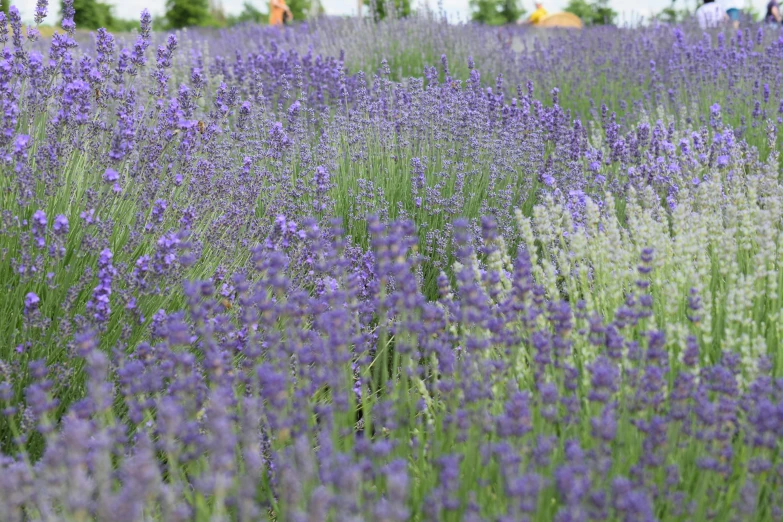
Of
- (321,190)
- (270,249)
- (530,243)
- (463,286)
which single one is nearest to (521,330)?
(530,243)

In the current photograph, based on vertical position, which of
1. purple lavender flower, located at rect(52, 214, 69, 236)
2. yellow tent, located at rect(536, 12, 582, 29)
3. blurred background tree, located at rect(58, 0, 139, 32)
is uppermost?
blurred background tree, located at rect(58, 0, 139, 32)

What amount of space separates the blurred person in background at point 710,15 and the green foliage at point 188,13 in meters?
11.9

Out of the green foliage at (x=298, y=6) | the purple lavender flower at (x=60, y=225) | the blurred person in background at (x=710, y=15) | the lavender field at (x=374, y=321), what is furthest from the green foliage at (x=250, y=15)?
the purple lavender flower at (x=60, y=225)

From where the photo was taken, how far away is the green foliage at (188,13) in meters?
19.1

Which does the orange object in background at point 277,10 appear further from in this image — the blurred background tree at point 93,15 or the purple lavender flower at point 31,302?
the purple lavender flower at point 31,302

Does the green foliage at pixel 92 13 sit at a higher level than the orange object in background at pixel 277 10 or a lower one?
higher

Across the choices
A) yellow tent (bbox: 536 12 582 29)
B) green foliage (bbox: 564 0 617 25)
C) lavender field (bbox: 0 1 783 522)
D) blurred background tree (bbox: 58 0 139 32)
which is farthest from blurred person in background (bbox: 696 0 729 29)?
blurred background tree (bbox: 58 0 139 32)

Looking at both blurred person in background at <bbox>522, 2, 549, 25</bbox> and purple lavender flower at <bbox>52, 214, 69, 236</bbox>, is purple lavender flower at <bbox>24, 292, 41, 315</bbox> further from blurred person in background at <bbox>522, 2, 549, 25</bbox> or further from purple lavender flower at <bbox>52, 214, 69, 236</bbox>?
blurred person in background at <bbox>522, 2, 549, 25</bbox>

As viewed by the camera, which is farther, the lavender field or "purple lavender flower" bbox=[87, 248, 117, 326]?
"purple lavender flower" bbox=[87, 248, 117, 326]

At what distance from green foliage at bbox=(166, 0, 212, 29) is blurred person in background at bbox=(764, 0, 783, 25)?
12.5m

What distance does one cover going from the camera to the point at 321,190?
3.21 metres

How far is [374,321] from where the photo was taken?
3332 mm

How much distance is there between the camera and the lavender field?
56.9 inches

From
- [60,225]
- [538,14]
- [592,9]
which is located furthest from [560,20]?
[60,225]
